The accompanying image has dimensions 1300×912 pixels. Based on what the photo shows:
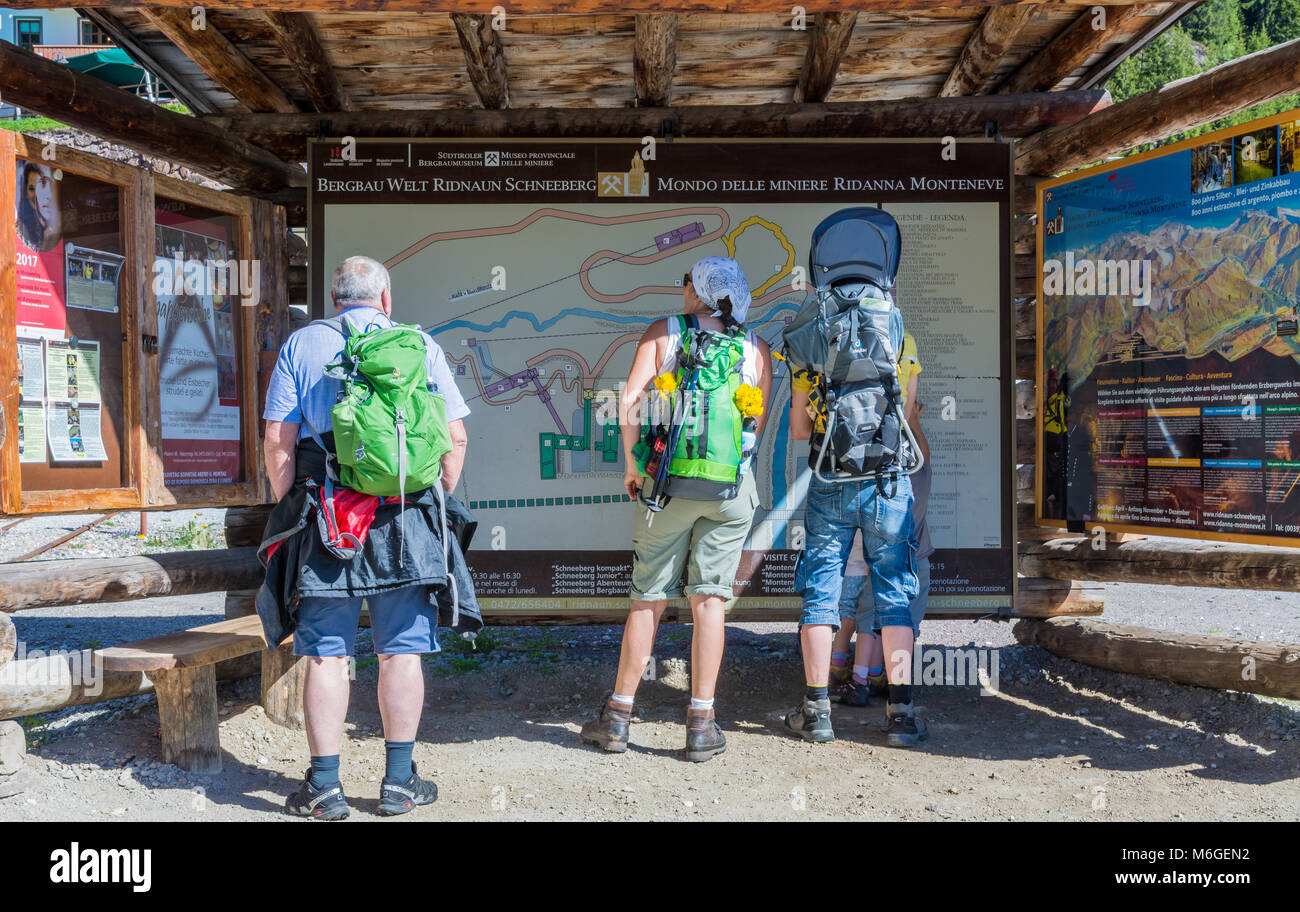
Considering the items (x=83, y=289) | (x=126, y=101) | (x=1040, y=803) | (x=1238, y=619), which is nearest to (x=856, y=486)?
(x=1040, y=803)

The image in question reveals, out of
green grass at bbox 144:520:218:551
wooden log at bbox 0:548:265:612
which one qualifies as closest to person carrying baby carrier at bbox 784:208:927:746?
wooden log at bbox 0:548:265:612

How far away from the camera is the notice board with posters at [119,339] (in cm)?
426

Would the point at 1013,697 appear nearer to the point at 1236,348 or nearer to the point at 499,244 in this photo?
the point at 1236,348

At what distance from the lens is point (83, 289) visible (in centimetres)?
456

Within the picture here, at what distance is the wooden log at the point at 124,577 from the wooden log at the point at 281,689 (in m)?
0.48

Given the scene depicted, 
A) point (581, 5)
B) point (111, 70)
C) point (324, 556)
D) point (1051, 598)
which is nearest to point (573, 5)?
Result: point (581, 5)

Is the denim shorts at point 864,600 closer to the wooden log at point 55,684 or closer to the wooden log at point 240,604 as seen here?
the wooden log at point 240,604

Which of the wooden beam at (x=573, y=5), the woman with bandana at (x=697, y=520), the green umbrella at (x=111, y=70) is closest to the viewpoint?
the wooden beam at (x=573, y=5)

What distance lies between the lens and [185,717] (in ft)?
14.1

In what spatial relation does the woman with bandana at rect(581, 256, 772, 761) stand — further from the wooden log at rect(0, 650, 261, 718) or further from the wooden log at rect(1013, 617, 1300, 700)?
the wooden log at rect(1013, 617, 1300, 700)

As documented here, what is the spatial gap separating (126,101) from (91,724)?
10.1 feet

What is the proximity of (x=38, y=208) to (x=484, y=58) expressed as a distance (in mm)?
2247

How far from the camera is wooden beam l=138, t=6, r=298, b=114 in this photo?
4699mm

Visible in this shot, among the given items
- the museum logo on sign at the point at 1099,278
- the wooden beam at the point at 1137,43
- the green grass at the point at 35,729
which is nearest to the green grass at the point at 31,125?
the green grass at the point at 35,729
